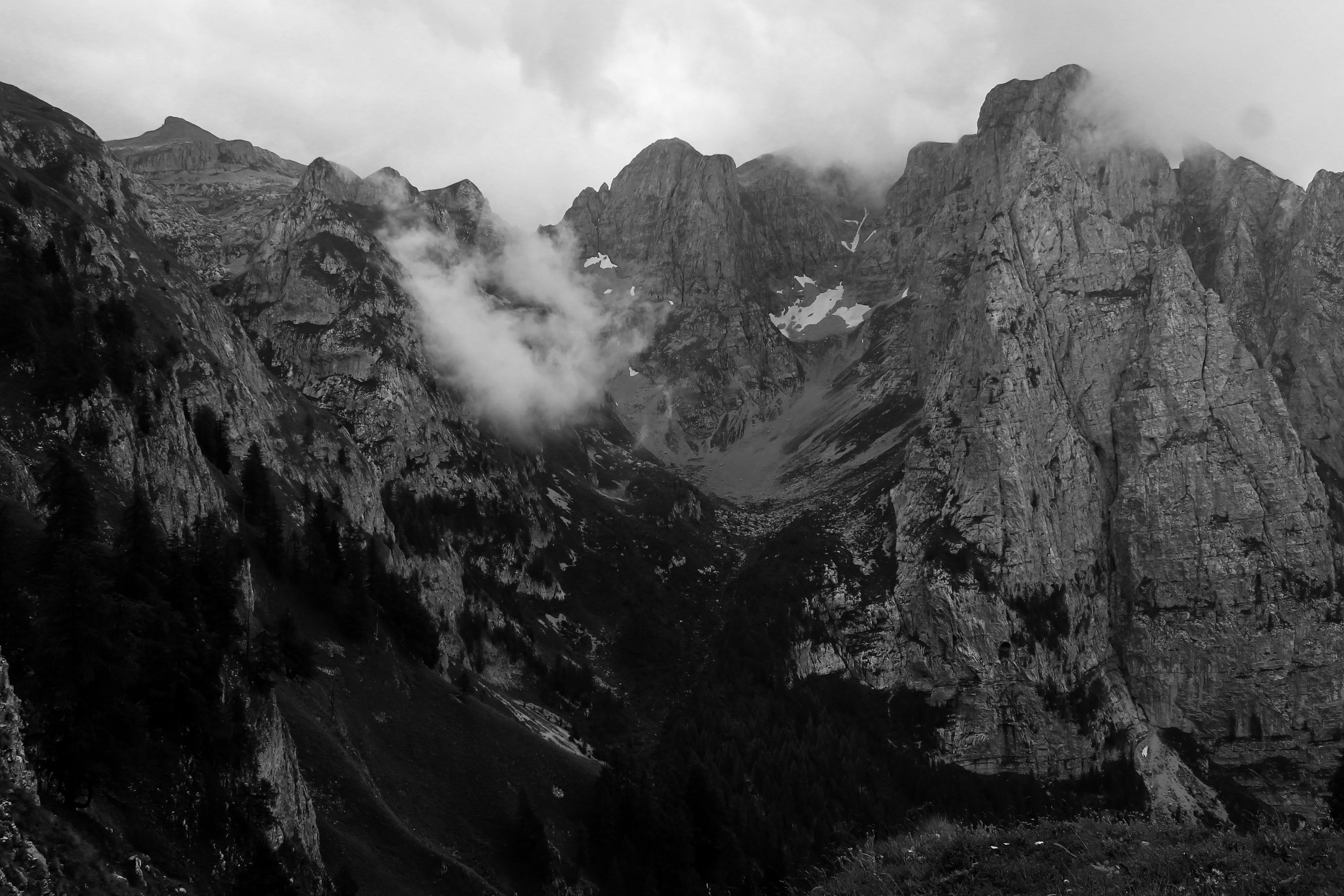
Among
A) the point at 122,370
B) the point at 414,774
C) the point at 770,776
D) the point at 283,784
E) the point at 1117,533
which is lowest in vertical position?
the point at 770,776

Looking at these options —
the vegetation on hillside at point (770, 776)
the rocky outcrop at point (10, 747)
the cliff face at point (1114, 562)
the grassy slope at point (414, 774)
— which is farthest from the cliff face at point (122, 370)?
the cliff face at point (1114, 562)

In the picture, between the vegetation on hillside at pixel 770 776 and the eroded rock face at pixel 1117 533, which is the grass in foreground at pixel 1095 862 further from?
the eroded rock face at pixel 1117 533

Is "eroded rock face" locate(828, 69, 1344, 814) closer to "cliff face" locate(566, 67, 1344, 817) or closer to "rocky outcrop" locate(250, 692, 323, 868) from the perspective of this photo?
"cliff face" locate(566, 67, 1344, 817)

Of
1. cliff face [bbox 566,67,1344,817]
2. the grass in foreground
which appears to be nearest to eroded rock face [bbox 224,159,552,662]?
cliff face [bbox 566,67,1344,817]

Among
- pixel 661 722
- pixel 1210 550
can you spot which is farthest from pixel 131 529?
pixel 1210 550

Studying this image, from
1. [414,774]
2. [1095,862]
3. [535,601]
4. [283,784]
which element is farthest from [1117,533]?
[1095,862]

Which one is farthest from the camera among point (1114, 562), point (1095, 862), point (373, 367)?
point (1114, 562)

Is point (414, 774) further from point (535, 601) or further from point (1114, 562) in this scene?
point (1114, 562)
